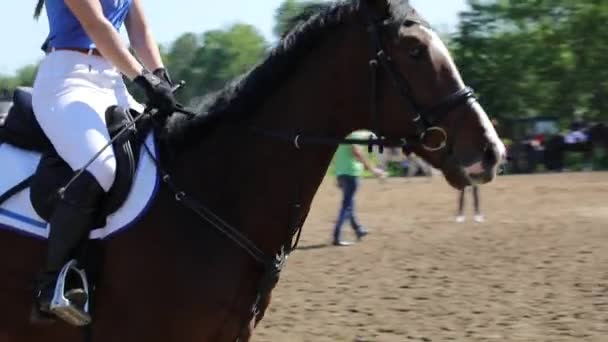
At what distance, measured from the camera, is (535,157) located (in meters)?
43.6

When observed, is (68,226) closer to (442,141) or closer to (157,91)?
(157,91)

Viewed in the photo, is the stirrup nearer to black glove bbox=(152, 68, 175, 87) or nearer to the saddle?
the saddle

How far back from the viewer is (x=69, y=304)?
4613 mm

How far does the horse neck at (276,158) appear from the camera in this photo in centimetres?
479

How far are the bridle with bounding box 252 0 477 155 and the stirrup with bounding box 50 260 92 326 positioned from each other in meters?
1.23

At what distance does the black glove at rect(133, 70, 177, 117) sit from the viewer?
4852mm

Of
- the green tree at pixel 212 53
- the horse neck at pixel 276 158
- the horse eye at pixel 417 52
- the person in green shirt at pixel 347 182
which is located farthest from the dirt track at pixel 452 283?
the horse eye at pixel 417 52

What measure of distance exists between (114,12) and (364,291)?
664 centimetres

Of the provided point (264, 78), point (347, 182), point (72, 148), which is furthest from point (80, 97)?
point (347, 182)

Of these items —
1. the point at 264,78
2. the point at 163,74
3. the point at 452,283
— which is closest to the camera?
the point at 264,78

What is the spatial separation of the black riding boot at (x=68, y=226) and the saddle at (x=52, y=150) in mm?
97

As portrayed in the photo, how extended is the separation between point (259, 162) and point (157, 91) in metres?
0.59

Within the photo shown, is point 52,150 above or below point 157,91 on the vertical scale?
below

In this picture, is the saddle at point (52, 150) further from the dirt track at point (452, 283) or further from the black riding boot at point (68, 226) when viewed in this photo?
the dirt track at point (452, 283)
